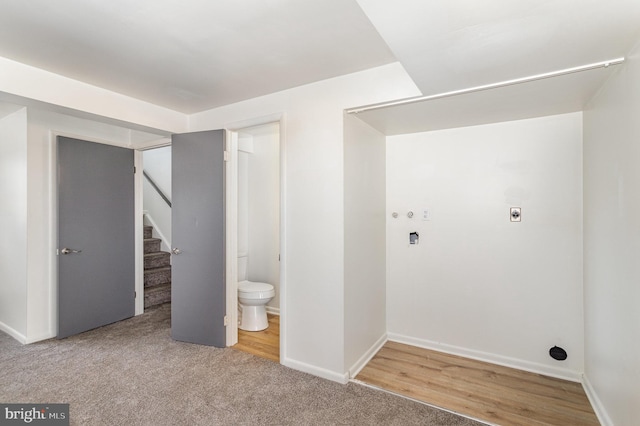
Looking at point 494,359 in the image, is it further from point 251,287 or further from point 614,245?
point 251,287

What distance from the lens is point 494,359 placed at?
2.68 m

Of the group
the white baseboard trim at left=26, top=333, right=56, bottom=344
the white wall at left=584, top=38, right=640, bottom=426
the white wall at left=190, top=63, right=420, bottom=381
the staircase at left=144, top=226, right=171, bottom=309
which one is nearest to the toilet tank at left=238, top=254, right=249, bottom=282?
the staircase at left=144, top=226, right=171, bottom=309

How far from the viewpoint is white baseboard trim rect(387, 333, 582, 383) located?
2424 millimetres

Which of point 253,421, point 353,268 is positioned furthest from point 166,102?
point 253,421

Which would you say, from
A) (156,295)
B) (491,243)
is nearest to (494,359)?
(491,243)

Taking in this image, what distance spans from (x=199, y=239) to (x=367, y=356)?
1.88 m

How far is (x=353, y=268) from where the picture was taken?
2.52 metres

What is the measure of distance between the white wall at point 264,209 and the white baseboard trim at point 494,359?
1.68 metres

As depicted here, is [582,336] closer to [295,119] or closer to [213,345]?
[295,119]

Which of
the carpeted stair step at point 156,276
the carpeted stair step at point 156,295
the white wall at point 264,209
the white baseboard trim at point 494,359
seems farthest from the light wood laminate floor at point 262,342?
the carpeted stair step at point 156,276

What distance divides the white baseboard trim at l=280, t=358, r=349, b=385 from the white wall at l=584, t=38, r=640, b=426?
157 cm

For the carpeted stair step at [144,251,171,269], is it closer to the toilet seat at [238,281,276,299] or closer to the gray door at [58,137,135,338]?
the gray door at [58,137,135,338]

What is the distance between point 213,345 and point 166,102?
232cm

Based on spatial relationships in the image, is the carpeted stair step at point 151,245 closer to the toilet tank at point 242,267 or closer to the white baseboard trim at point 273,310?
the toilet tank at point 242,267
